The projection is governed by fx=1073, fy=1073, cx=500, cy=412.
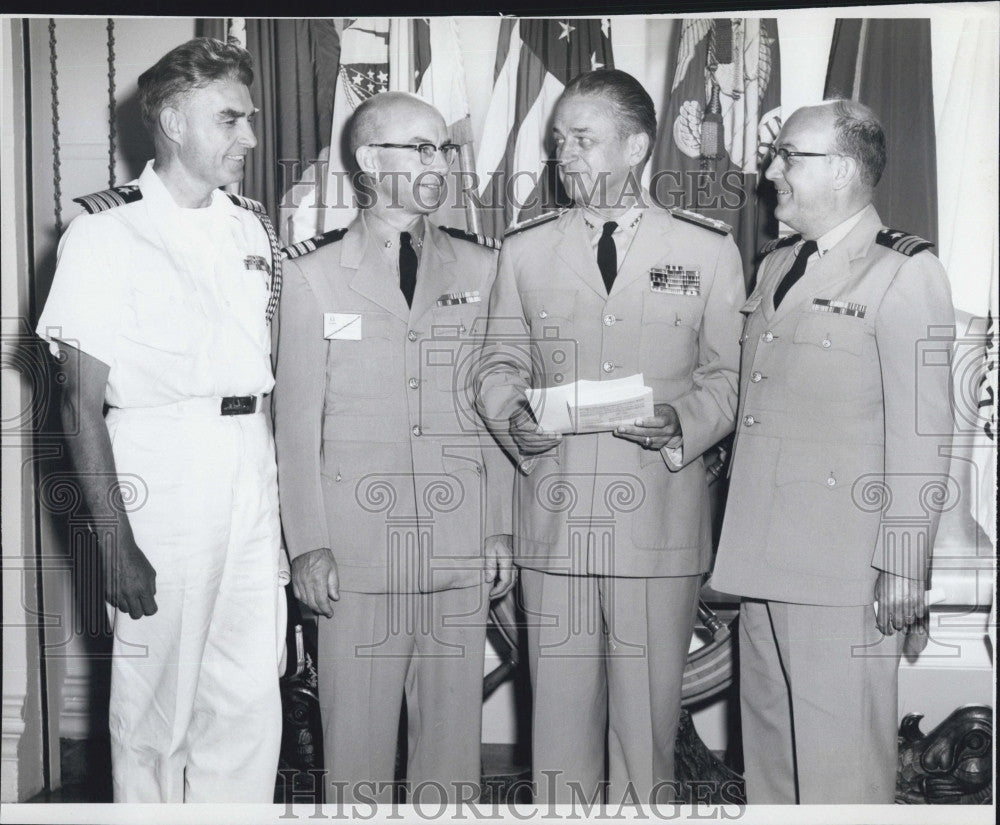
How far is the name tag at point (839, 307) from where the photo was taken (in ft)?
8.78

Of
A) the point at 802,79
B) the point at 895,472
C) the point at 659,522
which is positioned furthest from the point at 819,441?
the point at 802,79

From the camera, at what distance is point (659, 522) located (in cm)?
279

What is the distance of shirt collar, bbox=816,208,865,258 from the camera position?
9.02 ft

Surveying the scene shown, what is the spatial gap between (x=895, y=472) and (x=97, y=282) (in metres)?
2.08

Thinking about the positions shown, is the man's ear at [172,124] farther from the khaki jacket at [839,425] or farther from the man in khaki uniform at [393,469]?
the khaki jacket at [839,425]

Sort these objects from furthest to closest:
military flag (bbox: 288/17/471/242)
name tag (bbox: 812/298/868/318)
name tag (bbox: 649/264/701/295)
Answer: military flag (bbox: 288/17/471/242) → name tag (bbox: 649/264/701/295) → name tag (bbox: 812/298/868/318)

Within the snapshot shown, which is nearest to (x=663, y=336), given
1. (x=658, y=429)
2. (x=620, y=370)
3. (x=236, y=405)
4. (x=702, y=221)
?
(x=620, y=370)

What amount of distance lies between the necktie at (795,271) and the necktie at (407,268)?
94 cm

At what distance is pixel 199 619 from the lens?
2.77 metres

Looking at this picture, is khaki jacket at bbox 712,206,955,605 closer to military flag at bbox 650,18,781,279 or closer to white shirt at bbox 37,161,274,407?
military flag at bbox 650,18,781,279

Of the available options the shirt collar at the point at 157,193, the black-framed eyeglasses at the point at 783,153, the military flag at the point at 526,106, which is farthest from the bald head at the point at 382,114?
the black-framed eyeglasses at the point at 783,153

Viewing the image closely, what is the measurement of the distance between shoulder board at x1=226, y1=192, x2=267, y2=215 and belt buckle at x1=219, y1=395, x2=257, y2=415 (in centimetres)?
51

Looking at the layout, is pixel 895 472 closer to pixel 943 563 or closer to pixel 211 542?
pixel 943 563
